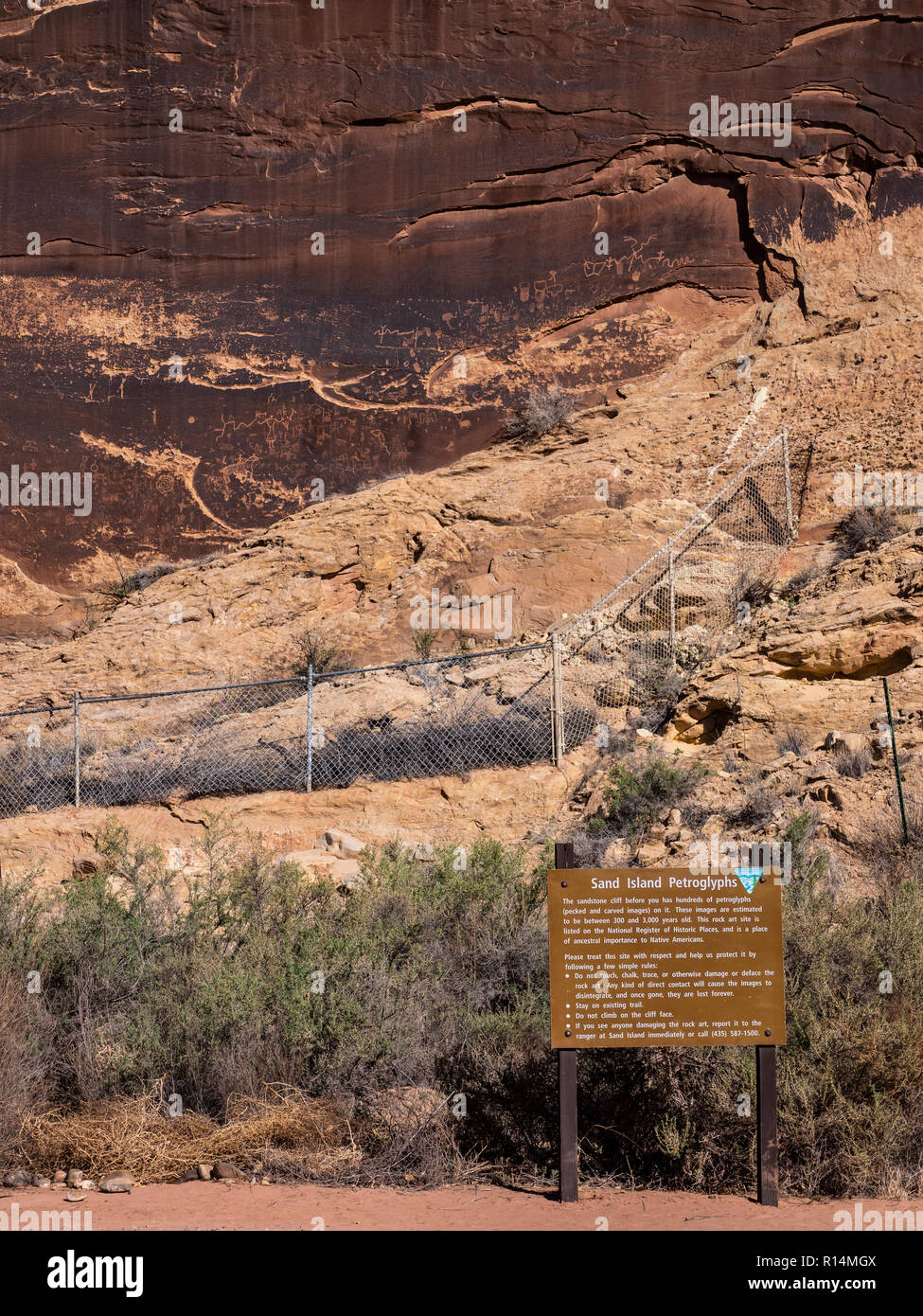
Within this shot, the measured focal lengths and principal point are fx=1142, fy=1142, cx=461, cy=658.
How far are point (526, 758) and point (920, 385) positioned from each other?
8.25m

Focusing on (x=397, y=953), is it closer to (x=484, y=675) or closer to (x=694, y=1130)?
(x=694, y=1130)

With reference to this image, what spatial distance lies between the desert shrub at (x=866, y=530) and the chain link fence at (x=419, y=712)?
2.81 feet

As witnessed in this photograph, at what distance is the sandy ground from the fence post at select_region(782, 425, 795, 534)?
1112 cm

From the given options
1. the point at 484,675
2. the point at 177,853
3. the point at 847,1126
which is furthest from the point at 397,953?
the point at 484,675

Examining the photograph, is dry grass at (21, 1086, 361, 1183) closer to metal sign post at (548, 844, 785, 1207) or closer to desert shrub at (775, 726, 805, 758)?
metal sign post at (548, 844, 785, 1207)

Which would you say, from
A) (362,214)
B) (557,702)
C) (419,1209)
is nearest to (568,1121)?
(419,1209)

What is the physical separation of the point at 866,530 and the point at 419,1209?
10.6 metres

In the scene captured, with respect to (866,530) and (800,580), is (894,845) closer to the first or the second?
(800,580)

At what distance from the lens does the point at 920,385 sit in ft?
50.4

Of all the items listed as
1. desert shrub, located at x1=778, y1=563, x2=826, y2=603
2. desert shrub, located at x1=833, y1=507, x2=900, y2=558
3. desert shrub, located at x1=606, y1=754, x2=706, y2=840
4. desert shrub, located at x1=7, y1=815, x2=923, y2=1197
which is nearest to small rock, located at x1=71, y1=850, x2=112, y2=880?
desert shrub, located at x1=7, y1=815, x2=923, y2=1197

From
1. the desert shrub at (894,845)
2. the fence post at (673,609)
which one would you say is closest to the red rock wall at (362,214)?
the fence post at (673,609)

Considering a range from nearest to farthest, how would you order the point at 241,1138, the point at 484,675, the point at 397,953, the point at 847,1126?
1. the point at 847,1126
2. the point at 241,1138
3. the point at 397,953
4. the point at 484,675

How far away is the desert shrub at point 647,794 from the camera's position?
368 inches

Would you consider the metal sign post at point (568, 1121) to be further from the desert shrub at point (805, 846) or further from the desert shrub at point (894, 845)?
the desert shrub at point (894, 845)
